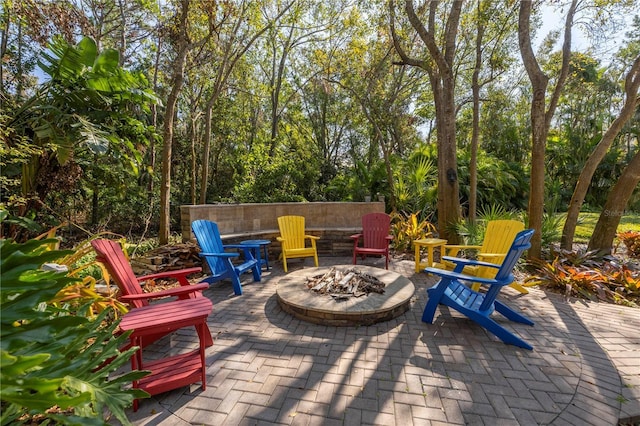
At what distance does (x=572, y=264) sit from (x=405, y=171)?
5551 millimetres

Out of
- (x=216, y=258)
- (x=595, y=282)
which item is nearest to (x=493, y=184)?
(x=595, y=282)

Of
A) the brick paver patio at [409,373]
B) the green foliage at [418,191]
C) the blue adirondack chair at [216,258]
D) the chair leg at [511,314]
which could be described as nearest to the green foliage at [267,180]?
the green foliage at [418,191]

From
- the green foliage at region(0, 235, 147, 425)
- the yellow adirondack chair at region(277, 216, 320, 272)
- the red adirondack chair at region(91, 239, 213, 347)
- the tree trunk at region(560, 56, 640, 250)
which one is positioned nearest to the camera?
the green foliage at region(0, 235, 147, 425)

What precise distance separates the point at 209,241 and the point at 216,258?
29cm

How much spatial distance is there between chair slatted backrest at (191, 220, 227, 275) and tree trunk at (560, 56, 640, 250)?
21.1 ft

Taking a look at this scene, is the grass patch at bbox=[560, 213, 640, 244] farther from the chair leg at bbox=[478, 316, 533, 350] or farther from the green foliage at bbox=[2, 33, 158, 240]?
the green foliage at bbox=[2, 33, 158, 240]

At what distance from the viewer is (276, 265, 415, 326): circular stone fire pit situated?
3.20m

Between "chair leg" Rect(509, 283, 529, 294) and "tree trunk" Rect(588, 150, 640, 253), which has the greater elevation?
"tree trunk" Rect(588, 150, 640, 253)

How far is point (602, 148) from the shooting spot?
17.3 feet

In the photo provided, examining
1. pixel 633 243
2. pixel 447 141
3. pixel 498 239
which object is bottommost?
pixel 633 243

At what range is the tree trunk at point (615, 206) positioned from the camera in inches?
208

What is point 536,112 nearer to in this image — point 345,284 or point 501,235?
point 501,235

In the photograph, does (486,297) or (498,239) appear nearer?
(486,297)

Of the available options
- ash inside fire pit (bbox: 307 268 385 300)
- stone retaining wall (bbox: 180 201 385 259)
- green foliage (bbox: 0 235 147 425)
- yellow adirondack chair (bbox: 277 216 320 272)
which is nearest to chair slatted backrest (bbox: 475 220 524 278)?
ash inside fire pit (bbox: 307 268 385 300)
